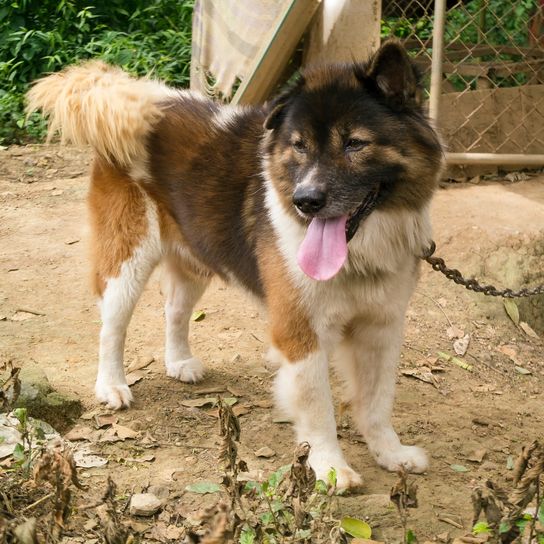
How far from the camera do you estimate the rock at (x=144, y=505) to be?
126 inches

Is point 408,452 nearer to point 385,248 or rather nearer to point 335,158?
point 385,248

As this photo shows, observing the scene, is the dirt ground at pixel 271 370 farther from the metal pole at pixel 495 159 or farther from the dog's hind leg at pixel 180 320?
the metal pole at pixel 495 159

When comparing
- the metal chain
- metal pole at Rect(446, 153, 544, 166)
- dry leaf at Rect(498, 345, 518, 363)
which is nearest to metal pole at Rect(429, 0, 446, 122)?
metal pole at Rect(446, 153, 544, 166)

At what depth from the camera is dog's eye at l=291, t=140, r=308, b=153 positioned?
10.7ft

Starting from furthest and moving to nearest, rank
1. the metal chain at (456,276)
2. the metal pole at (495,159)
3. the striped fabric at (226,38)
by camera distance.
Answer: the metal pole at (495,159) → the striped fabric at (226,38) → the metal chain at (456,276)

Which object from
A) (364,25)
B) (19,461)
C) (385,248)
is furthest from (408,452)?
(364,25)

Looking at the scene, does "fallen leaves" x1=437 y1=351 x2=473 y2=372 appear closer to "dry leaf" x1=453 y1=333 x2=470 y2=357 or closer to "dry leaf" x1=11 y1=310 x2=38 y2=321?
"dry leaf" x1=453 y1=333 x2=470 y2=357

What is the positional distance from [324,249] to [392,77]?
697 millimetres

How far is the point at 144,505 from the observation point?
3221 mm

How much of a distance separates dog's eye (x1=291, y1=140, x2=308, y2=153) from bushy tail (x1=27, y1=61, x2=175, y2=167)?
3.48 feet

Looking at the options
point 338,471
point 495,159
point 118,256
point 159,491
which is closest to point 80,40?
point 495,159

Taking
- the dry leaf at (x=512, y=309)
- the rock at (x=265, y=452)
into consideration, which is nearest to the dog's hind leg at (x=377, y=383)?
the rock at (x=265, y=452)

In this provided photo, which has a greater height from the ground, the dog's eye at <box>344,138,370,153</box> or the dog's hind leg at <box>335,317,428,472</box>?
the dog's eye at <box>344,138,370,153</box>

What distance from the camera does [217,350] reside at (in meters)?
4.92
